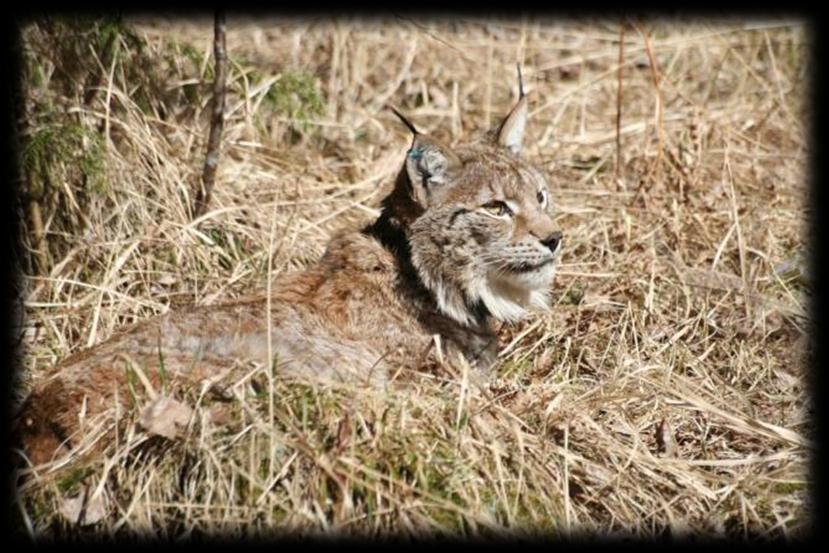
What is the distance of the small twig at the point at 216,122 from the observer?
670 cm

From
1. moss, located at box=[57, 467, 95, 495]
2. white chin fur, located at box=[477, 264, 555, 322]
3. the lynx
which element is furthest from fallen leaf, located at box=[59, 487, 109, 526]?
white chin fur, located at box=[477, 264, 555, 322]

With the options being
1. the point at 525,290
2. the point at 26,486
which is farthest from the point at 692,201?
the point at 26,486

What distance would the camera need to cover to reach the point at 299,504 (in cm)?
441

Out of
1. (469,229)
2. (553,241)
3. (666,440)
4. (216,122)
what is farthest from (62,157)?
(666,440)

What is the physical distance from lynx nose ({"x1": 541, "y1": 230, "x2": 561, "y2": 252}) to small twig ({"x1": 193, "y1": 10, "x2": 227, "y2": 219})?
2.12 metres

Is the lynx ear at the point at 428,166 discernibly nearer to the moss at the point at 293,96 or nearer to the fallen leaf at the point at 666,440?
the fallen leaf at the point at 666,440

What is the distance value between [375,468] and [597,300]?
252 centimetres

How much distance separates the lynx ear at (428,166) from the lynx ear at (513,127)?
50 centimetres

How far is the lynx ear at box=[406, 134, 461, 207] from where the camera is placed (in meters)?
5.92

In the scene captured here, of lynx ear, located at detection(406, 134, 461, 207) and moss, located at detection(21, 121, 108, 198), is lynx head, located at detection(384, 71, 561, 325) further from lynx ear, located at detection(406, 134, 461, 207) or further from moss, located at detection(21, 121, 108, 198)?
moss, located at detection(21, 121, 108, 198)

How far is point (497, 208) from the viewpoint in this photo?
5.97m

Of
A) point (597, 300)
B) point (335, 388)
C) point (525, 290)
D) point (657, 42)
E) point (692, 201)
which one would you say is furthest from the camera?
point (657, 42)

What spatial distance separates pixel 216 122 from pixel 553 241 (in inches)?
86.0

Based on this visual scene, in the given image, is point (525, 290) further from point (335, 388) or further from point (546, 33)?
point (546, 33)
